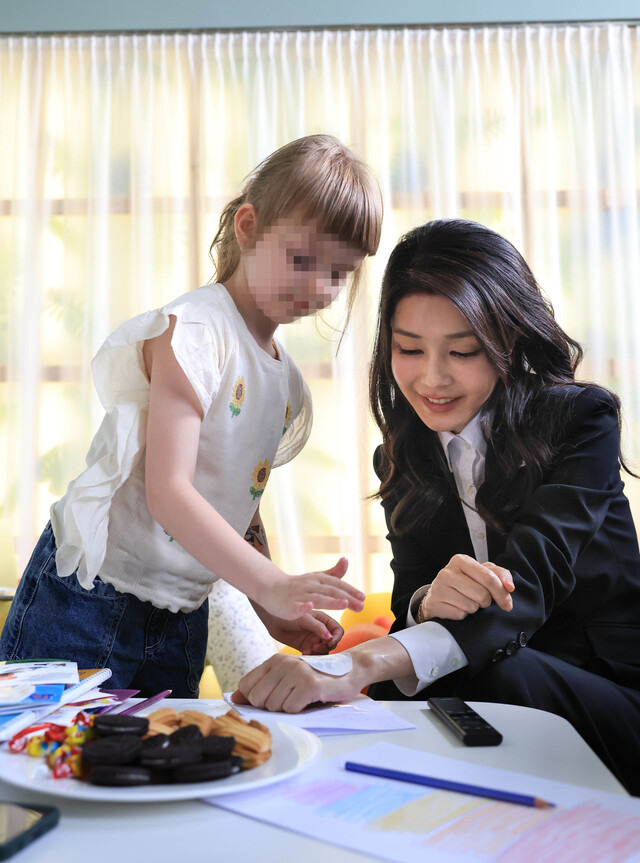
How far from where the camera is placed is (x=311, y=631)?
1092 millimetres

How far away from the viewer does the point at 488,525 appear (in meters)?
1.24

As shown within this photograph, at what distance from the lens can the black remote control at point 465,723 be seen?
66cm

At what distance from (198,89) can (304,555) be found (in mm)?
2005

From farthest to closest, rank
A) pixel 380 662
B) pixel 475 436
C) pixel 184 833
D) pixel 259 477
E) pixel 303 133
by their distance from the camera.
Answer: pixel 303 133 < pixel 475 436 < pixel 259 477 < pixel 380 662 < pixel 184 833

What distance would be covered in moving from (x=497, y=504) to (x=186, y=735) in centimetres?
81

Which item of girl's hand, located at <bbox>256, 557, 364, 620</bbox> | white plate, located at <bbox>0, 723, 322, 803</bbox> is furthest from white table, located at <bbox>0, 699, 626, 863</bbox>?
girl's hand, located at <bbox>256, 557, 364, 620</bbox>

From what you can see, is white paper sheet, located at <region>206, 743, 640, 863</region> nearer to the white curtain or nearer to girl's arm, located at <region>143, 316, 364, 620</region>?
girl's arm, located at <region>143, 316, 364, 620</region>

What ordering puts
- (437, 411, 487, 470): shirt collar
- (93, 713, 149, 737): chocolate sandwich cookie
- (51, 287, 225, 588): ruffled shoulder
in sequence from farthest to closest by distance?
1. (437, 411, 487, 470): shirt collar
2. (51, 287, 225, 588): ruffled shoulder
3. (93, 713, 149, 737): chocolate sandwich cookie

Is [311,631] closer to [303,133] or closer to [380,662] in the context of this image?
[380,662]

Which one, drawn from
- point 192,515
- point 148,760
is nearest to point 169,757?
point 148,760

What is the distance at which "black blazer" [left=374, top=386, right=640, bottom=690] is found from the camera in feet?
3.26

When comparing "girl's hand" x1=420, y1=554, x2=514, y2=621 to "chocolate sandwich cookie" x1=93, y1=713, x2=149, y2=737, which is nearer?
"chocolate sandwich cookie" x1=93, y1=713, x2=149, y2=737

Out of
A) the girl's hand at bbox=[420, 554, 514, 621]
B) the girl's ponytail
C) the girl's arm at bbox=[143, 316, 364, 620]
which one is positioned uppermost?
the girl's ponytail

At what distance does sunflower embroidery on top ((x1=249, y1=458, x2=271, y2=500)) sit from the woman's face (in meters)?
0.31
